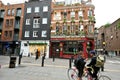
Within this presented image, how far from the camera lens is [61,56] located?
110 ft

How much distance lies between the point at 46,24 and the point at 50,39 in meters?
3.56

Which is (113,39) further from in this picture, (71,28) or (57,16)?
(57,16)

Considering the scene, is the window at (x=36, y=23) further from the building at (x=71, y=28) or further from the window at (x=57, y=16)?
the window at (x=57, y=16)

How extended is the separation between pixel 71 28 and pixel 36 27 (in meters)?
8.01

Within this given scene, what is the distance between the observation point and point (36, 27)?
3678cm

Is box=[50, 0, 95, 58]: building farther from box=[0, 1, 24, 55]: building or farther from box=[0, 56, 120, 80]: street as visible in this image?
box=[0, 56, 120, 80]: street

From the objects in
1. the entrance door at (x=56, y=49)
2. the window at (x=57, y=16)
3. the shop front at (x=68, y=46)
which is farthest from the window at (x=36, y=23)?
the entrance door at (x=56, y=49)

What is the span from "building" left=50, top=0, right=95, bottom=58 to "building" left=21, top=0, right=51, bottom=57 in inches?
54.7

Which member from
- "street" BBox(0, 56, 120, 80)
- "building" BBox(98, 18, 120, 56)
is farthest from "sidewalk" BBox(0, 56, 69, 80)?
"building" BBox(98, 18, 120, 56)

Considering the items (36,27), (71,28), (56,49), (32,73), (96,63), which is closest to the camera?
(96,63)

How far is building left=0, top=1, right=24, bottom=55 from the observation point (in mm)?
37906

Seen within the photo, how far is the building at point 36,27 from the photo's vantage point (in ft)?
117

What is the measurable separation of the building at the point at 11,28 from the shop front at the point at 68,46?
345 inches

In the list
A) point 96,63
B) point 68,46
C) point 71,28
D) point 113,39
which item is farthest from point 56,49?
point 113,39
